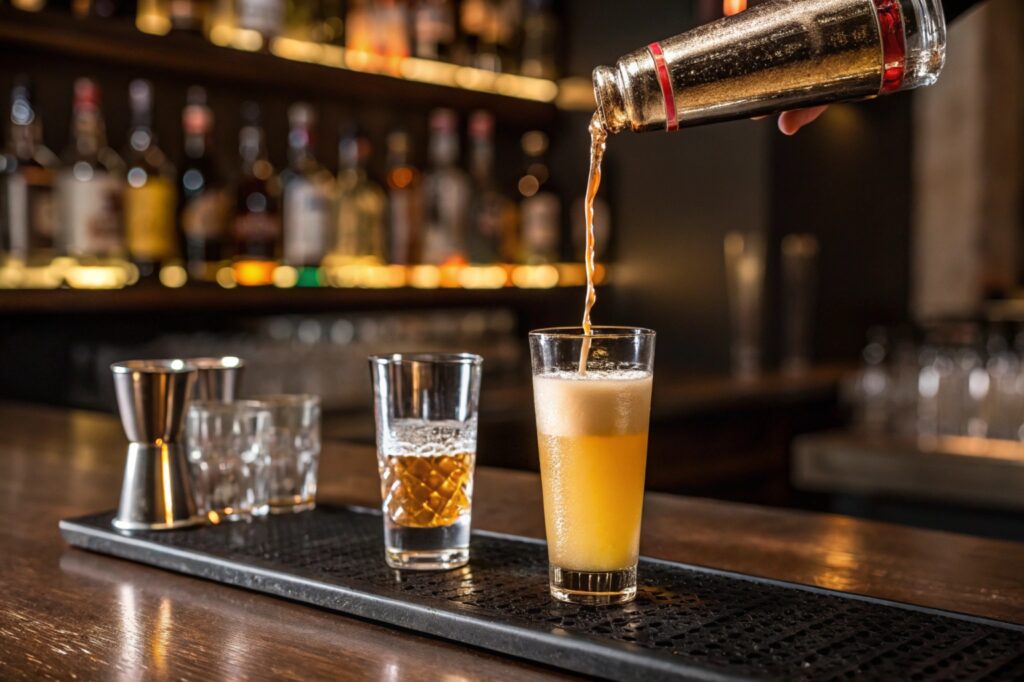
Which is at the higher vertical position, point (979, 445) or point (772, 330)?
point (772, 330)

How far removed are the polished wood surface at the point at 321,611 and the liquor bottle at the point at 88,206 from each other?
3.73 feet

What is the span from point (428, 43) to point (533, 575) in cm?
242

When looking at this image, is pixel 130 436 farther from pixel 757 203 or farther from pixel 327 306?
pixel 757 203

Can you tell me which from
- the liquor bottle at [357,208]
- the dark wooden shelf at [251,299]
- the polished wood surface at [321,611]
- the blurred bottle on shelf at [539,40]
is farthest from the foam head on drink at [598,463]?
the blurred bottle on shelf at [539,40]

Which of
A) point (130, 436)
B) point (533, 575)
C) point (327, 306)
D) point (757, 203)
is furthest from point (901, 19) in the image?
point (757, 203)

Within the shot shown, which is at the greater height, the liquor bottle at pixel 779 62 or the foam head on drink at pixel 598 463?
the liquor bottle at pixel 779 62

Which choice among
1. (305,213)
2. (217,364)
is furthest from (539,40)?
(217,364)

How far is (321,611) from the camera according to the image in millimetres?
748

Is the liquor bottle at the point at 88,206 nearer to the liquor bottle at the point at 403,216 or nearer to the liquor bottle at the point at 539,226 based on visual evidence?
the liquor bottle at the point at 403,216

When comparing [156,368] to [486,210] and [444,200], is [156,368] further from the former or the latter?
[486,210]

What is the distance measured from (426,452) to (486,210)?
2.43m

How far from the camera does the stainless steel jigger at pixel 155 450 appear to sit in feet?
3.07

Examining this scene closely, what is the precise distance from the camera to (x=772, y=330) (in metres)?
3.38

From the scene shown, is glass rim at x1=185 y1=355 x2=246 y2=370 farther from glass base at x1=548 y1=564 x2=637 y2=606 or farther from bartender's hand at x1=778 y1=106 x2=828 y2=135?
bartender's hand at x1=778 y1=106 x2=828 y2=135
